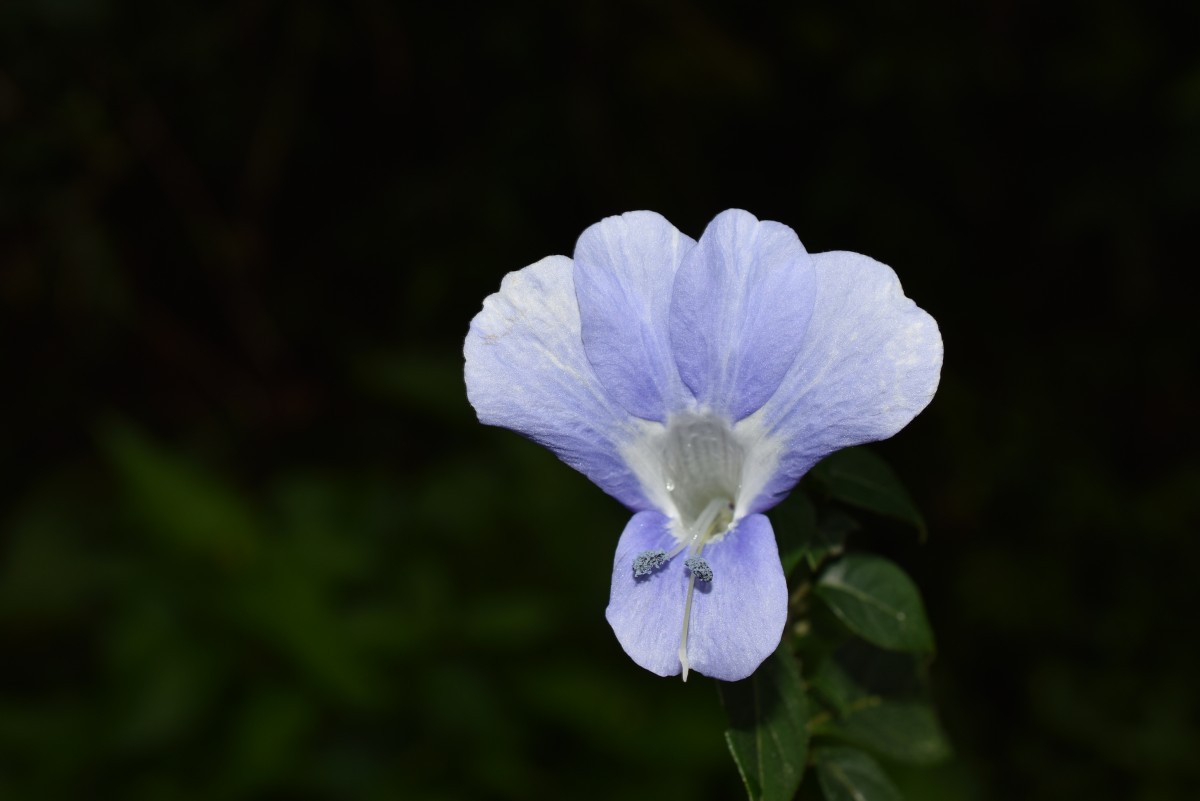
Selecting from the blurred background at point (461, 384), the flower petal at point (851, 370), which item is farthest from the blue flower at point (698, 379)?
the blurred background at point (461, 384)

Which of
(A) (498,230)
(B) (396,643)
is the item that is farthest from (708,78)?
(B) (396,643)

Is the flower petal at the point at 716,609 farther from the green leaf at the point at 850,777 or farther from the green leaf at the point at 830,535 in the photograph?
the green leaf at the point at 850,777

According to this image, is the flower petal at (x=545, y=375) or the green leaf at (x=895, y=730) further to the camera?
the green leaf at (x=895, y=730)

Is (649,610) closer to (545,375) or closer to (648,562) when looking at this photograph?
(648,562)

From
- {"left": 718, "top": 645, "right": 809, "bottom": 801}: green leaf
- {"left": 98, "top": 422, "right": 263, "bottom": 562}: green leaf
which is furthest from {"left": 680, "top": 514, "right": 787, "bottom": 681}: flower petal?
{"left": 98, "top": 422, "right": 263, "bottom": 562}: green leaf

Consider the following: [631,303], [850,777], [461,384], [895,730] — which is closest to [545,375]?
[631,303]

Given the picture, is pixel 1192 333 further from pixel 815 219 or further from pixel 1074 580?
pixel 815 219

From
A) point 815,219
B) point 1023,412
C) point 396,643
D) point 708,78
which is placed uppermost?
point 708,78

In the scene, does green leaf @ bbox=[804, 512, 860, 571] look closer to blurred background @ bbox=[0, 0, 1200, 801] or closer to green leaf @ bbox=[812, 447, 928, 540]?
green leaf @ bbox=[812, 447, 928, 540]
